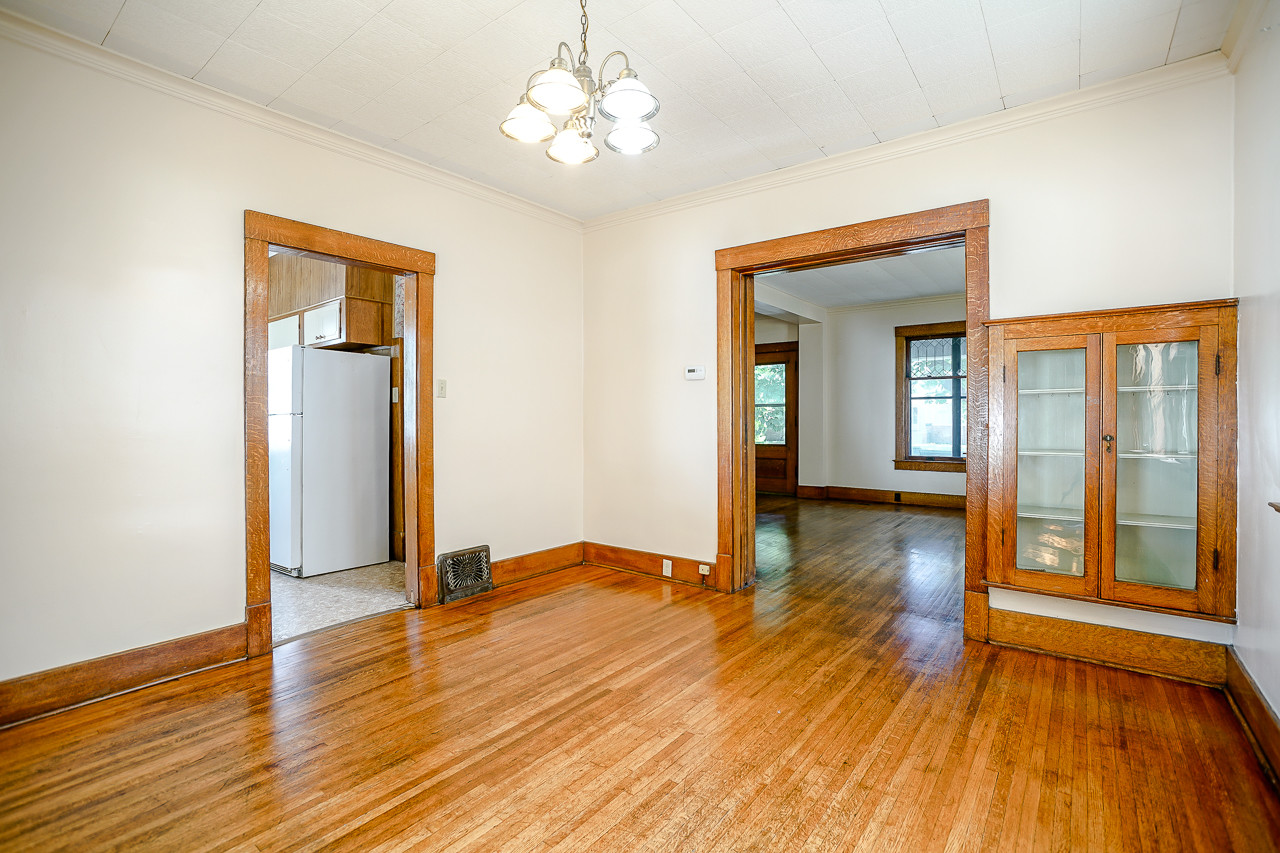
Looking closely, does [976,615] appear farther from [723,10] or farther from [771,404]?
[771,404]

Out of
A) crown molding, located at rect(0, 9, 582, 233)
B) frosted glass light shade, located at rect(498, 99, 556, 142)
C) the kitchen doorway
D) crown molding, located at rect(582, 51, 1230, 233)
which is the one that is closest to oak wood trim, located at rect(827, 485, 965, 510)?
crown molding, located at rect(582, 51, 1230, 233)

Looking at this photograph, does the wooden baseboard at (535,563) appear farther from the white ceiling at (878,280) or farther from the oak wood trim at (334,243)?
the white ceiling at (878,280)

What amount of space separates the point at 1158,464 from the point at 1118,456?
15cm

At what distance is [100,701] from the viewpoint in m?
2.66

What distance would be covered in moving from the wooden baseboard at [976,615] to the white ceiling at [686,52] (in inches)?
101

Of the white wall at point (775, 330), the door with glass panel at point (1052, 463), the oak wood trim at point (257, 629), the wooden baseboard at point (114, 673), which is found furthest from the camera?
the white wall at point (775, 330)

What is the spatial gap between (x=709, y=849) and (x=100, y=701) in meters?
2.67

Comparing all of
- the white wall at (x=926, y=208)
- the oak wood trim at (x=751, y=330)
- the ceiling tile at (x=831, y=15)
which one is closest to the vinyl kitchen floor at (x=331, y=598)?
the white wall at (x=926, y=208)

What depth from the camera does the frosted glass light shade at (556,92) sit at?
76.7 inches

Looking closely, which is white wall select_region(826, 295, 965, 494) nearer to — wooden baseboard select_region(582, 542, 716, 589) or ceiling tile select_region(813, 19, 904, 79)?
wooden baseboard select_region(582, 542, 716, 589)

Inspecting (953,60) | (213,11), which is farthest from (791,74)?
(213,11)

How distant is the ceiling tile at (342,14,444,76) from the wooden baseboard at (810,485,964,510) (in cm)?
774

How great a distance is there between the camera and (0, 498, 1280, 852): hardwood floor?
6.00 ft

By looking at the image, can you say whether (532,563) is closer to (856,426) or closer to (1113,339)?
(1113,339)
